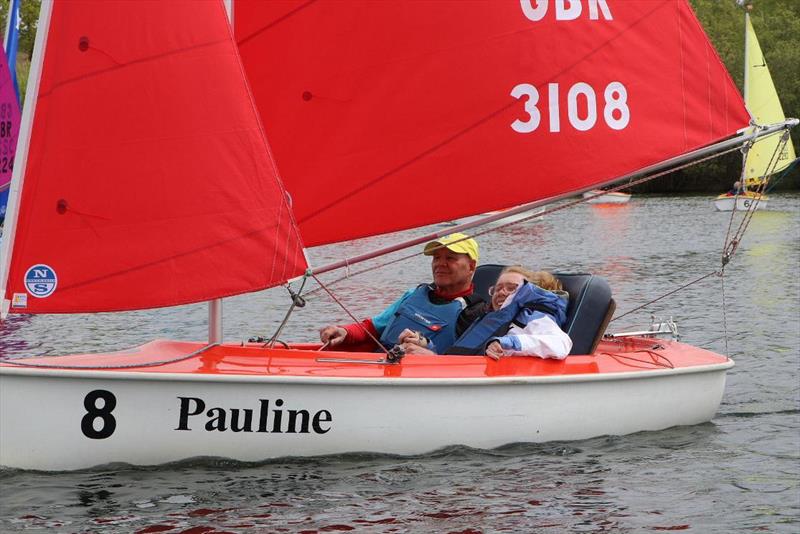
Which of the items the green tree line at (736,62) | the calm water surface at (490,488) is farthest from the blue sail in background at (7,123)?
the green tree line at (736,62)

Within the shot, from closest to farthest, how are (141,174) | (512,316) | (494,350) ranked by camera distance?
(141,174)
(494,350)
(512,316)

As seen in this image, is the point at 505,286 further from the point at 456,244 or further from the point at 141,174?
the point at 141,174

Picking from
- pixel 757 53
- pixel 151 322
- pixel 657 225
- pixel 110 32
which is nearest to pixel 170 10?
pixel 110 32

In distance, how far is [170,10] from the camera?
6883 millimetres

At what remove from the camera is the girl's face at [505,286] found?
7.69 m

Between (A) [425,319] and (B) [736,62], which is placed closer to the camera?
(A) [425,319]

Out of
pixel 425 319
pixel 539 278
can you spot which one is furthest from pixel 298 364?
pixel 539 278

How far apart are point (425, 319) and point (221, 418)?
1520 mm

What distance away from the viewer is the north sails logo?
261 inches

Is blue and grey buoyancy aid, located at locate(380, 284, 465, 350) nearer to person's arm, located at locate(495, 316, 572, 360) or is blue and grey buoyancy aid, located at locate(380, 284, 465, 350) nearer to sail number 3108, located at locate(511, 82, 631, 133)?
person's arm, located at locate(495, 316, 572, 360)

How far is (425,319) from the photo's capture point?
7891 millimetres

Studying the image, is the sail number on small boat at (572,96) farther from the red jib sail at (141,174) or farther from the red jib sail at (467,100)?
the red jib sail at (141,174)

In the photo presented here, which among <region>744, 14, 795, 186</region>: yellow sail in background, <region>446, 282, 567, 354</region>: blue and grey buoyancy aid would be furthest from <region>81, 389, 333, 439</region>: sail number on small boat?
<region>744, 14, 795, 186</region>: yellow sail in background

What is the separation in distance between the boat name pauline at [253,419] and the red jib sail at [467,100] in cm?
110
